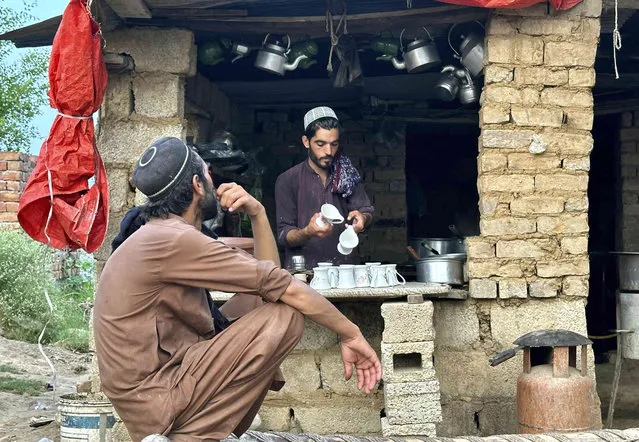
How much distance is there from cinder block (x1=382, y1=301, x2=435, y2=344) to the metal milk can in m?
0.46

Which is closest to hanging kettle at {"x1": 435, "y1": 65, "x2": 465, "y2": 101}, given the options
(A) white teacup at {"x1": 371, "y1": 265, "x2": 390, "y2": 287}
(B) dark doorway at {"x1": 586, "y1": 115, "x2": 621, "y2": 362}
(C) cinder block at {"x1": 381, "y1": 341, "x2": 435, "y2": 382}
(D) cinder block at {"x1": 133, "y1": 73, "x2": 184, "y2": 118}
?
(A) white teacup at {"x1": 371, "y1": 265, "x2": 390, "y2": 287}

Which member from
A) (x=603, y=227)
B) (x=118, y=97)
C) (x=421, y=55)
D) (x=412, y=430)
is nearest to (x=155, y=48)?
(x=118, y=97)

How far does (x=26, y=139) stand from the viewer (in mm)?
14828

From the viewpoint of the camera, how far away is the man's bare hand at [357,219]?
5458 millimetres

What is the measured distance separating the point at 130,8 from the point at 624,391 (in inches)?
195

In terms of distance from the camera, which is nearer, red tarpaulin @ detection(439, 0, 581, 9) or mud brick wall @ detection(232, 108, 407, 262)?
red tarpaulin @ detection(439, 0, 581, 9)

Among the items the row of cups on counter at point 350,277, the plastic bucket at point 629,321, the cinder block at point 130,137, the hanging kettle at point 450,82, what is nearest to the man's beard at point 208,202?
the row of cups on counter at point 350,277

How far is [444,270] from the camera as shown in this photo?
543cm

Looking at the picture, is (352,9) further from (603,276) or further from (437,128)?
(603,276)

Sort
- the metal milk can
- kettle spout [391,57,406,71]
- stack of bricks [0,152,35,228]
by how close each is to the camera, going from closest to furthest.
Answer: the metal milk can
kettle spout [391,57,406,71]
stack of bricks [0,152,35,228]

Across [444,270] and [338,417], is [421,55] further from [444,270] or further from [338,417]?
[338,417]

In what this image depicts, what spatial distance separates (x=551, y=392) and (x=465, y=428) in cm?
95

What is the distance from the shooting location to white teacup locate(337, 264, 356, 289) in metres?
5.00

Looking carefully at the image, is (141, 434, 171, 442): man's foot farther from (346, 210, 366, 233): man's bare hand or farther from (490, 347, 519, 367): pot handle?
(346, 210, 366, 233): man's bare hand
